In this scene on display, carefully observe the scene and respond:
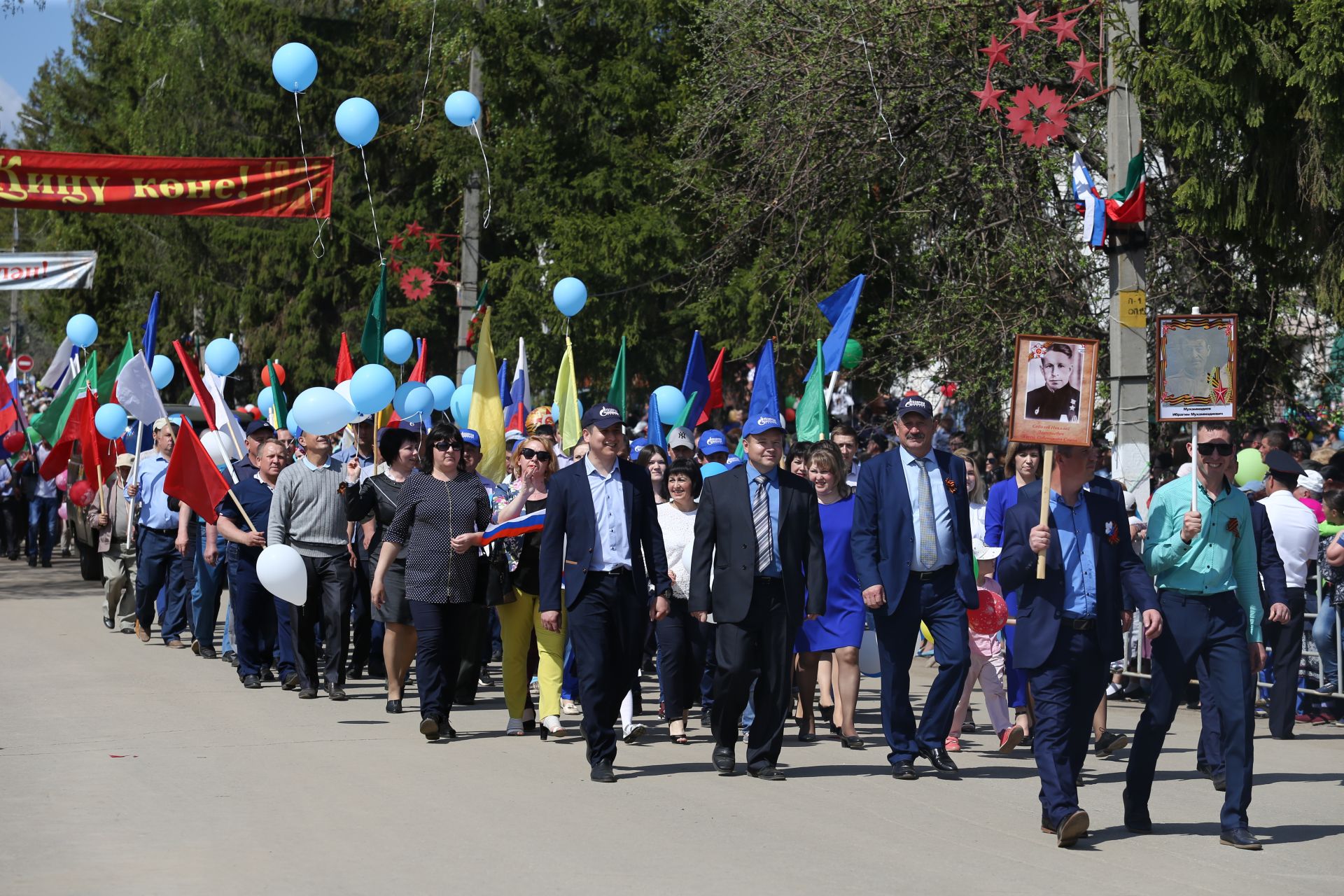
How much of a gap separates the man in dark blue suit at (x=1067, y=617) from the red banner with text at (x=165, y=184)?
11.9 meters

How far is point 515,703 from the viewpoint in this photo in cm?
1050

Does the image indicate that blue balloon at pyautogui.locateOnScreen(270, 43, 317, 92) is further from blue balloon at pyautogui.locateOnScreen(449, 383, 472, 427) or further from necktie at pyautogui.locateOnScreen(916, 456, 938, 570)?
necktie at pyautogui.locateOnScreen(916, 456, 938, 570)

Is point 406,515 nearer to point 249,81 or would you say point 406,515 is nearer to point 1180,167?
point 1180,167

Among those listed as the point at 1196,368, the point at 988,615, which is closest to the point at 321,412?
the point at 988,615

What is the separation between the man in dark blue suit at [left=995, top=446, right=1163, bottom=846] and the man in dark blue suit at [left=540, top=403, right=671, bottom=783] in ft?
7.27

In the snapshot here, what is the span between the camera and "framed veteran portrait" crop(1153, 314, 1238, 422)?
27.6 ft

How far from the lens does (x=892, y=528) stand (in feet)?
30.5

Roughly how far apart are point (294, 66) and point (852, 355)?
6.76m

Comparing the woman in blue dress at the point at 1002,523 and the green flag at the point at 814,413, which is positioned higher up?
the green flag at the point at 814,413

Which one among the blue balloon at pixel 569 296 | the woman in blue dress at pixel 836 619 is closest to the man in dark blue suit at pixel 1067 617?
the woman in blue dress at pixel 836 619

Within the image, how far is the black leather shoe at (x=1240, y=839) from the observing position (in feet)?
24.1

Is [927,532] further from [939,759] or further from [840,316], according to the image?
[840,316]

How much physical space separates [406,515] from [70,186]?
30.1 ft

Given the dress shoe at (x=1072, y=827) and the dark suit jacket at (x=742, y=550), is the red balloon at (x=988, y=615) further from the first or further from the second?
the dress shoe at (x=1072, y=827)
